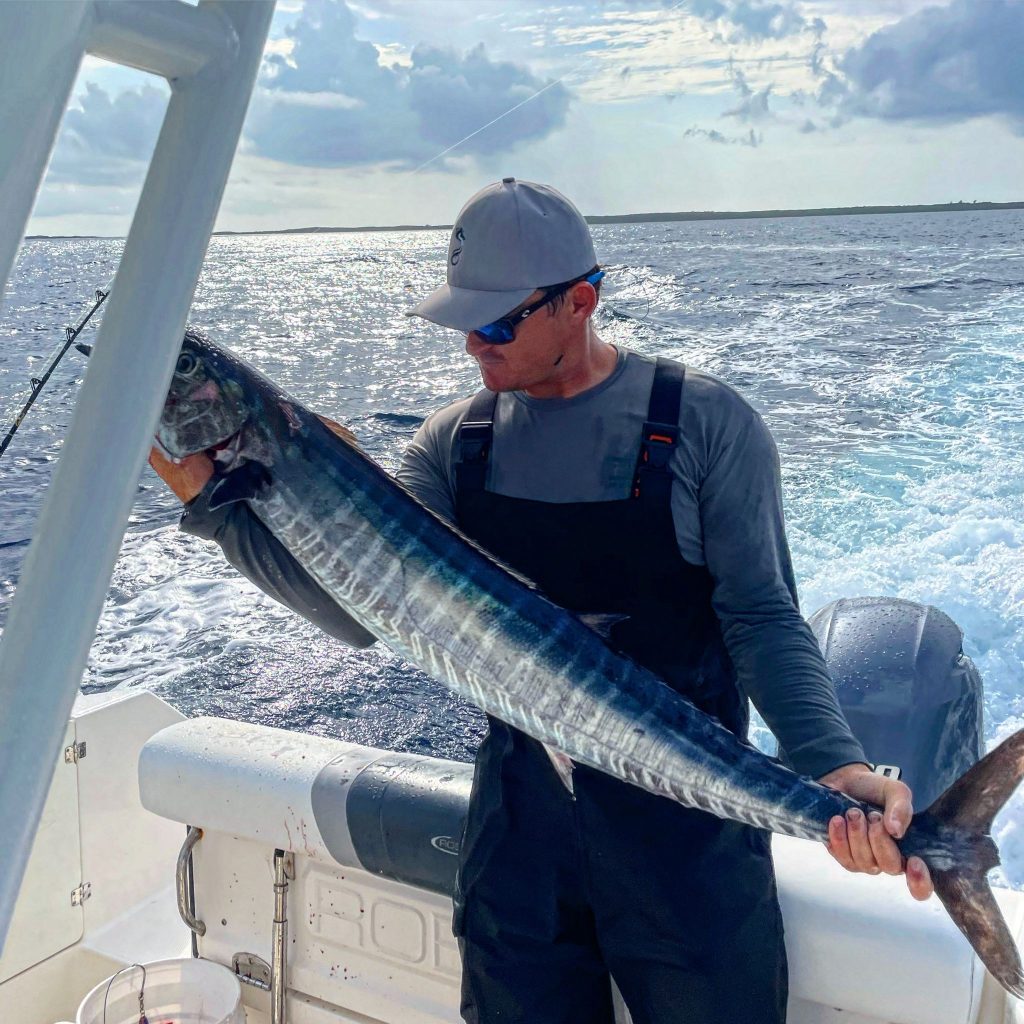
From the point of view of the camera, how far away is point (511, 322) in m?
1.94

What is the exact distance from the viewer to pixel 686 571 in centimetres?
196

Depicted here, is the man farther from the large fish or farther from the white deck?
the white deck

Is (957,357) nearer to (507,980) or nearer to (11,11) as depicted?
(507,980)

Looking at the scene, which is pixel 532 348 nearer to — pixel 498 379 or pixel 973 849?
pixel 498 379

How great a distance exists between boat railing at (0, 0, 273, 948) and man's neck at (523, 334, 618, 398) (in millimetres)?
1232

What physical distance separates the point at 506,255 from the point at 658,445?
17.2 inches

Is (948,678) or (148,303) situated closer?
(148,303)

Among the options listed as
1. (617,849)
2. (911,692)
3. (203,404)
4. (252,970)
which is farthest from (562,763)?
(911,692)

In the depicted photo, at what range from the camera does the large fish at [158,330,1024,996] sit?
5.76 feet

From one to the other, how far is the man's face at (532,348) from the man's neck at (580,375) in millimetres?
33

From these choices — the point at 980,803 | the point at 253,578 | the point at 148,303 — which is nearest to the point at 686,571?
the point at 980,803

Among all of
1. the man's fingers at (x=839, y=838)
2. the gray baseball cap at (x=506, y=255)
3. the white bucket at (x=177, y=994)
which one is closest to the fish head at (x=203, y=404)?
the gray baseball cap at (x=506, y=255)

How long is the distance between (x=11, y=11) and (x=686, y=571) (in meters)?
1.52

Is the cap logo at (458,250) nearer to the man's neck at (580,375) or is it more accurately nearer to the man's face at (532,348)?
the man's face at (532,348)
